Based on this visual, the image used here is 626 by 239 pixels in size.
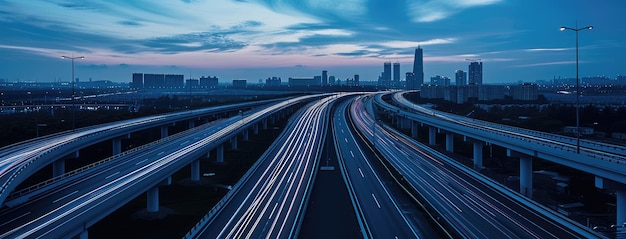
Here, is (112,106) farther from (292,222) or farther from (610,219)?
(610,219)

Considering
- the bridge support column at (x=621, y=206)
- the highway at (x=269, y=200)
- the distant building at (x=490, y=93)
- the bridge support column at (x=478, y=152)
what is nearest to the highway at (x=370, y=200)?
the highway at (x=269, y=200)

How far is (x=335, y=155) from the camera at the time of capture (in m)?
53.3

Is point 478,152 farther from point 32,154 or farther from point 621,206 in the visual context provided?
point 32,154

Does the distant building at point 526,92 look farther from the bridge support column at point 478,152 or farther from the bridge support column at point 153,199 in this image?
the bridge support column at point 153,199

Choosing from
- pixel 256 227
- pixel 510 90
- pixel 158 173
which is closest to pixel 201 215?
pixel 158 173

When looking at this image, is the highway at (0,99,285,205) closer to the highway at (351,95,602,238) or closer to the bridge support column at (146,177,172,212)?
the bridge support column at (146,177,172,212)

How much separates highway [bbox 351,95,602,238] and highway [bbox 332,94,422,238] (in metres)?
2.22

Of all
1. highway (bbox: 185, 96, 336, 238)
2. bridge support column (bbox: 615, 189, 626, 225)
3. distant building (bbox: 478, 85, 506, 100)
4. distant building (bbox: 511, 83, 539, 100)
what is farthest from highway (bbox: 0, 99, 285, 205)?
distant building (bbox: 478, 85, 506, 100)

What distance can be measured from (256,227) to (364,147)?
35390 mm

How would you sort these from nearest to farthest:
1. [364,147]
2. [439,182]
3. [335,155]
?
[439,182], [335,155], [364,147]

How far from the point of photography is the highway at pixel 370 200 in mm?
25672

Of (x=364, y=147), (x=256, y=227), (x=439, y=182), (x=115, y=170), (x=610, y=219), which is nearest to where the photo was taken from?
(x=256, y=227)

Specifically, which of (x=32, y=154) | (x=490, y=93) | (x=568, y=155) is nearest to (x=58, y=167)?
(x=32, y=154)

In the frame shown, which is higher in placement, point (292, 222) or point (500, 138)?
point (500, 138)
